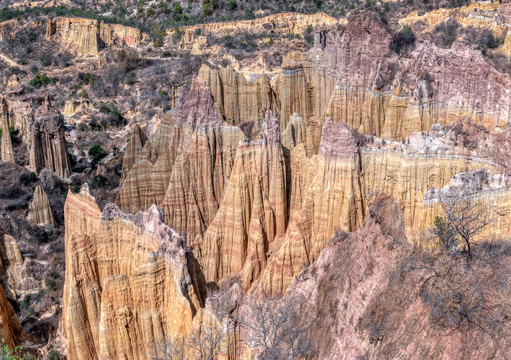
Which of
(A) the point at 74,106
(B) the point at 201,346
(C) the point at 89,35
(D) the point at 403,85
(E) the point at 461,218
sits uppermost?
(C) the point at 89,35

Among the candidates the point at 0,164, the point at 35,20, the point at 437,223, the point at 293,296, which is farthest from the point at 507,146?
the point at 35,20

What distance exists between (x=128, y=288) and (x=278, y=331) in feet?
15.2

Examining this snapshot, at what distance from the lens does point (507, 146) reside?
2003 cm

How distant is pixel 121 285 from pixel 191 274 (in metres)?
2.08

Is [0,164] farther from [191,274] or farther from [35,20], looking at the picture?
[35,20]

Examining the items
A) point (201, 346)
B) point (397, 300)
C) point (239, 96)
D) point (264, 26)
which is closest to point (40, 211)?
point (239, 96)

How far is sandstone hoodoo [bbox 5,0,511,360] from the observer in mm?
15336

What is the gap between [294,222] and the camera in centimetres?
2198

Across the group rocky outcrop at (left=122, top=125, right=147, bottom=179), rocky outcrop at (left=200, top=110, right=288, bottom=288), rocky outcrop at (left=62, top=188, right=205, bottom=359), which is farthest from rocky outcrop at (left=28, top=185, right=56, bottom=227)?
rocky outcrop at (left=62, top=188, right=205, bottom=359)

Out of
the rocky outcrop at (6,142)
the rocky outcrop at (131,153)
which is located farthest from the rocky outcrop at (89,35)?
the rocky outcrop at (131,153)

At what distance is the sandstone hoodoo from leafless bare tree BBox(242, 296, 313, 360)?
5cm

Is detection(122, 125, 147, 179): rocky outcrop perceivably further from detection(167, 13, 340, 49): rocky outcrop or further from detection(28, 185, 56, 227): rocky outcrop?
→ detection(167, 13, 340, 49): rocky outcrop

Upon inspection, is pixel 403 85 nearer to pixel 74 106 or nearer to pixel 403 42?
pixel 403 42

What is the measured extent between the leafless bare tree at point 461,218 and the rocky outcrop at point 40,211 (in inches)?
1061
